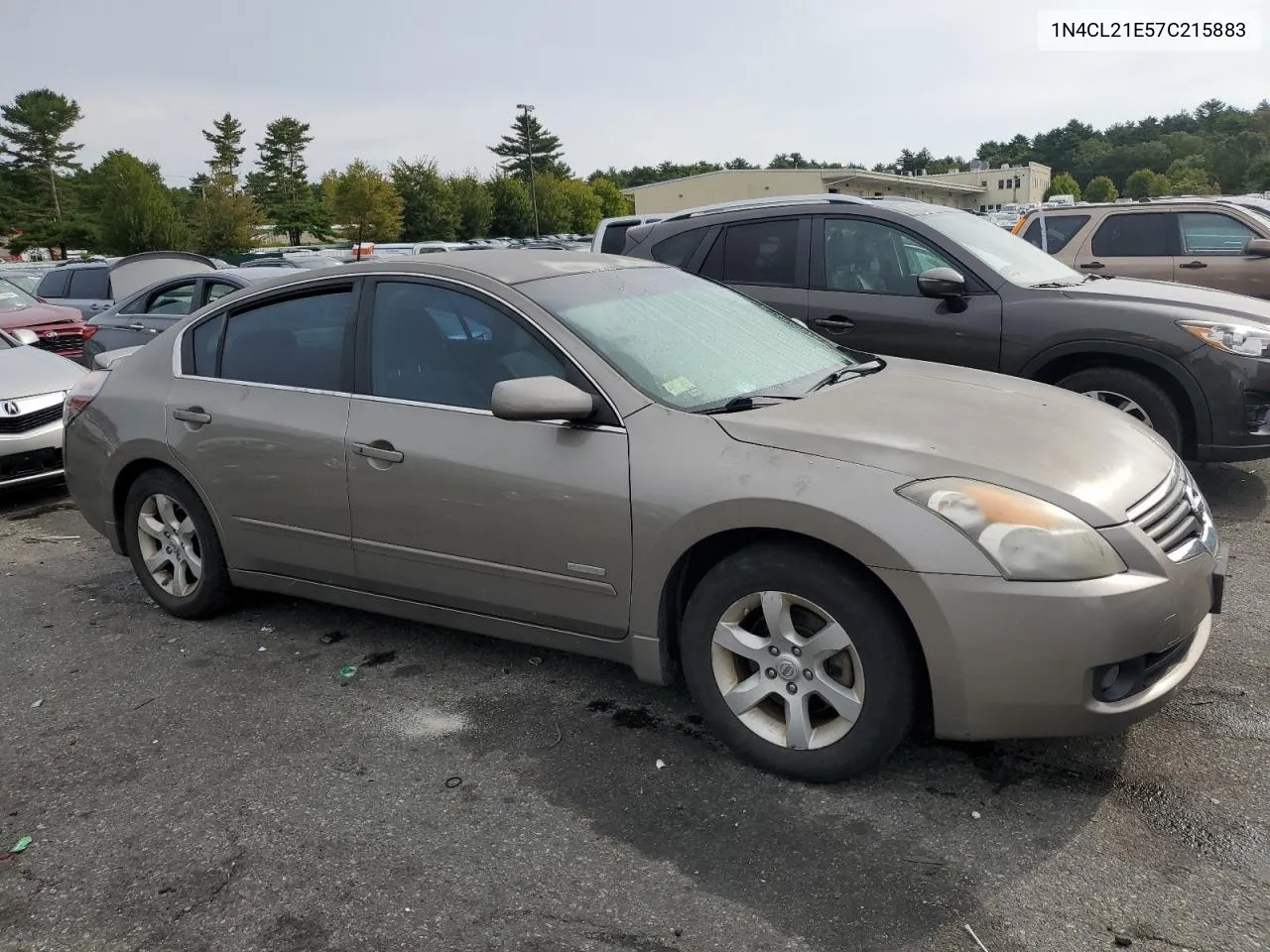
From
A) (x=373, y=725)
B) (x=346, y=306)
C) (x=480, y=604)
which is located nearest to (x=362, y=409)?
(x=346, y=306)

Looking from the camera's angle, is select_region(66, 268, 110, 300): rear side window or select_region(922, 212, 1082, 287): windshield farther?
select_region(66, 268, 110, 300): rear side window

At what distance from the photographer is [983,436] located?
3105mm

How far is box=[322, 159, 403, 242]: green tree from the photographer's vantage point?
5322 cm

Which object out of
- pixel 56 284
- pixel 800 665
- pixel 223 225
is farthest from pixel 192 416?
pixel 223 225

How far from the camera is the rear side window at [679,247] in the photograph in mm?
6938

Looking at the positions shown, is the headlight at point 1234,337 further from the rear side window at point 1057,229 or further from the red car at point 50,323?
the red car at point 50,323

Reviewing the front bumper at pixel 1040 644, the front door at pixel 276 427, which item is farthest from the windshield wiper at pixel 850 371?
the front door at pixel 276 427

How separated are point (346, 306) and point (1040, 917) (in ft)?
10.5

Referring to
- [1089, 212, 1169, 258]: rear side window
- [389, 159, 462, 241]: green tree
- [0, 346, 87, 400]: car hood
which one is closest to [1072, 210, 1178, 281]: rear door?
[1089, 212, 1169, 258]: rear side window

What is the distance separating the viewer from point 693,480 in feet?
10.2

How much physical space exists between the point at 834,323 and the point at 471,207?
59.3m

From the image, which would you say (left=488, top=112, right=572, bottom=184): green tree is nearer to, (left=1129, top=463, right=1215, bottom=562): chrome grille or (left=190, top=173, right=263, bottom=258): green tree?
(left=190, top=173, right=263, bottom=258): green tree

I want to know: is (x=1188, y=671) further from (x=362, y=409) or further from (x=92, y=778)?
Result: (x=92, y=778)

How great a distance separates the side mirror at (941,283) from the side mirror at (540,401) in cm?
331
